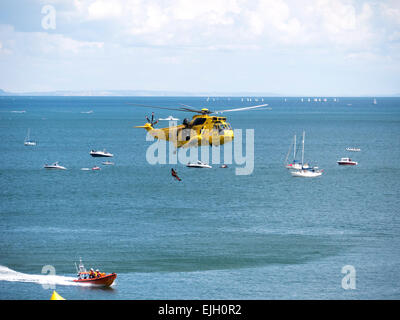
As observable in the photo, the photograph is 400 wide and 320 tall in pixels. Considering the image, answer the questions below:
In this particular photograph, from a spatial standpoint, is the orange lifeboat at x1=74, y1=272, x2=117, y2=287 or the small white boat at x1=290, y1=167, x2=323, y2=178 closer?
the orange lifeboat at x1=74, y1=272, x2=117, y2=287

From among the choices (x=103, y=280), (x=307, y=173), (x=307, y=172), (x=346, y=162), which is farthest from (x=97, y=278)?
(x=346, y=162)

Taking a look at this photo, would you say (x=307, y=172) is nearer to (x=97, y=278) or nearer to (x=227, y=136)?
(x=97, y=278)

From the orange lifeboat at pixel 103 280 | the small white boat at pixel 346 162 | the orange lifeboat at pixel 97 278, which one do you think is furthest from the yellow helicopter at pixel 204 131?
the small white boat at pixel 346 162

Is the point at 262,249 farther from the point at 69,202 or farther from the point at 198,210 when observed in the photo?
the point at 69,202

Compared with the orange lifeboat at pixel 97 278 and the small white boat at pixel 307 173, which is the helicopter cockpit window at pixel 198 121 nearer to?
the orange lifeboat at pixel 97 278

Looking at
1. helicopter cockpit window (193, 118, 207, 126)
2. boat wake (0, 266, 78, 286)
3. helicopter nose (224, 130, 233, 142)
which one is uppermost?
helicopter cockpit window (193, 118, 207, 126)

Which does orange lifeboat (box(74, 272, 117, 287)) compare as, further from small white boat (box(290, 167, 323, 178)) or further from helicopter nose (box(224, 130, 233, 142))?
small white boat (box(290, 167, 323, 178))

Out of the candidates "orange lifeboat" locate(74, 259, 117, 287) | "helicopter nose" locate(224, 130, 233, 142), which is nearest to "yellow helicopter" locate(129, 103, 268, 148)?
"helicopter nose" locate(224, 130, 233, 142)
